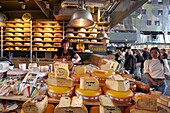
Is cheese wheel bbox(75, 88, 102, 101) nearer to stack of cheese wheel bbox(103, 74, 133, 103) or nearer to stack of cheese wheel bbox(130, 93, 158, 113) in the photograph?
stack of cheese wheel bbox(103, 74, 133, 103)

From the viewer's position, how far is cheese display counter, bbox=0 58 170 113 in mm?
1185

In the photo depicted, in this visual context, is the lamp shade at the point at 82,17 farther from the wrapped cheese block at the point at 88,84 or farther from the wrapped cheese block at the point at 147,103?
the wrapped cheese block at the point at 147,103

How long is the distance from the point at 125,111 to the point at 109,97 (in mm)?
134

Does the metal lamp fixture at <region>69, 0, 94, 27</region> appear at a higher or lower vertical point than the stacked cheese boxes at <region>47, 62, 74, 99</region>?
higher

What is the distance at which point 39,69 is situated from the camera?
7.04 feet

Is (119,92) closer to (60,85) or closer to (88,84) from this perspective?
(88,84)

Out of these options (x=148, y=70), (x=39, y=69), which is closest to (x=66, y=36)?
(x=148, y=70)

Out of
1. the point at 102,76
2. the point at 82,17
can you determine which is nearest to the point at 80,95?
the point at 102,76

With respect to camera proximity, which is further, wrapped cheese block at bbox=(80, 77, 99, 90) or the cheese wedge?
wrapped cheese block at bbox=(80, 77, 99, 90)

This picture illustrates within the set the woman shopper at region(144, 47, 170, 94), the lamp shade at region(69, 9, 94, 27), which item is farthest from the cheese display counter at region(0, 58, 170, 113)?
the woman shopper at region(144, 47, 170, 94)

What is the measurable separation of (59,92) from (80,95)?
0.51 feet

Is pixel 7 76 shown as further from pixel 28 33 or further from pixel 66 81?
pixel 28 33

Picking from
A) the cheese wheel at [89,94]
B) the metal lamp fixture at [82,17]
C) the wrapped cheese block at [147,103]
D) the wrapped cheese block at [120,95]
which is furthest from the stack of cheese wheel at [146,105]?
the metal lamp fixture at [82,17]

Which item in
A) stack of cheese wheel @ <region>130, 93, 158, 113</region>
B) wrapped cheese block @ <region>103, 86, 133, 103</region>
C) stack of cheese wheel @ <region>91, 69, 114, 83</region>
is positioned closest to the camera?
stack of cheese wheel @ <region>130, 93, 158, 113</region>
